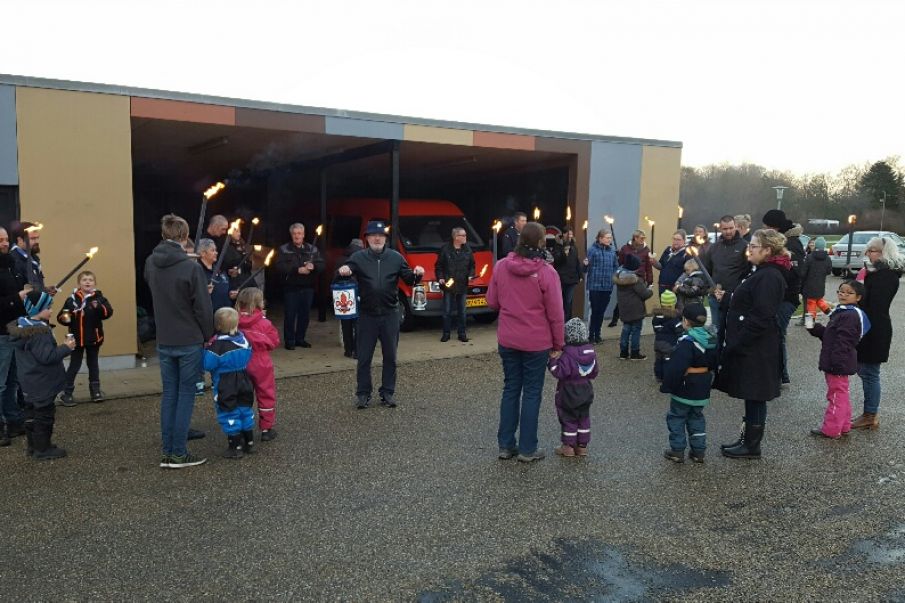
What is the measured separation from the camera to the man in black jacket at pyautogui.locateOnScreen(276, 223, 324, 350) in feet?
30.5

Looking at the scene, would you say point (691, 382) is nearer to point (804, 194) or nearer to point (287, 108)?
point (287, 108)

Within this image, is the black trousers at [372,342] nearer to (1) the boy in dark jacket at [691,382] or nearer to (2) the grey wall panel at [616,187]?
(1) the boy in dark jacket at [691,382]

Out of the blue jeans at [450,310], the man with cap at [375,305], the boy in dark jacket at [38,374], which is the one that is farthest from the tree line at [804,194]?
the boy in dark jacket at [38,374]

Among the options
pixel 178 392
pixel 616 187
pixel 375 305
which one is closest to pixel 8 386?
pixel 178 392

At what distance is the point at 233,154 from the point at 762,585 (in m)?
11.5

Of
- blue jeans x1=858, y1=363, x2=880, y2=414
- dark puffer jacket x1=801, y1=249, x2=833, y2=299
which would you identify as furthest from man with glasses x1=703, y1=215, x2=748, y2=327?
dark puffer jacket x1=801, y1=249, x2=833, y2=299

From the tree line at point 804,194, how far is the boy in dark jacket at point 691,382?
3829cm

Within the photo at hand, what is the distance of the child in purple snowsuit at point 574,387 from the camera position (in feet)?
17.3

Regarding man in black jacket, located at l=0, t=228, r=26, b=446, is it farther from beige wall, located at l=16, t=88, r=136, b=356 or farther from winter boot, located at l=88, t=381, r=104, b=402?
beige wall, located at l=16, t=88, r=136, b=356

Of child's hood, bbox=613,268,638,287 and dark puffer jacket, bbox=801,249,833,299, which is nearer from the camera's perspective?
child's hood, bbox=613,268,638,287

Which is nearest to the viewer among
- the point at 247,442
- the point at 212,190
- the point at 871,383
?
the point at 247,442

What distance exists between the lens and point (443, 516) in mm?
4223

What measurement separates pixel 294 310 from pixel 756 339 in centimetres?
629

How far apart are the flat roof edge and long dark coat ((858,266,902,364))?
6269 mm
